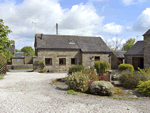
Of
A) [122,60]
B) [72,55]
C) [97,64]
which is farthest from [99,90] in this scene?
[122,60]

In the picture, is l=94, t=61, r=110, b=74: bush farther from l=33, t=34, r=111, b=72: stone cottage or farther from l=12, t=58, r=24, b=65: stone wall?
l=12, t=58, r=24, b=65: stone wall

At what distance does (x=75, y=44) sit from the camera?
76.8 feet

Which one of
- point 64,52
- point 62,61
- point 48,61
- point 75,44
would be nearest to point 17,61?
point 48,61

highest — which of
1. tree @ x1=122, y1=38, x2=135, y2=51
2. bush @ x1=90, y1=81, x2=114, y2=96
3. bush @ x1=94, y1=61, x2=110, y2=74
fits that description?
tree @ x1=122, y1=38, x2=135, y2=51

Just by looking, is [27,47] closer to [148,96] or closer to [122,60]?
[122,60]

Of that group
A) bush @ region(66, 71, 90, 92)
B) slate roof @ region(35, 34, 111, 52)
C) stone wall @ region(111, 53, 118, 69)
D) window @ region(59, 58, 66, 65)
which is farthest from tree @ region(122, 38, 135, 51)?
bush @ region(66, 71, 90, 92)

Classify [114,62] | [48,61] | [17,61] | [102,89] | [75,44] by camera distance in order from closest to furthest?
[102,89]
[48,61]
[75,44]
[114,62]
[17,61]

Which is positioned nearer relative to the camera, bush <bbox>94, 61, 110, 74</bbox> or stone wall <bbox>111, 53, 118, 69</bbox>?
bush <bbox>94, 61, 110, 74</bbox>

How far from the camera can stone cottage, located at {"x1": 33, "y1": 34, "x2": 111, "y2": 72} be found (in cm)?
2112

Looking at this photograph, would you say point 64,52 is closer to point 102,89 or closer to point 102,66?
point 102,66

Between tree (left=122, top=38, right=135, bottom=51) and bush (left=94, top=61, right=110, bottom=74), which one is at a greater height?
tree (left=122, top=38, right=135, bottom=51)

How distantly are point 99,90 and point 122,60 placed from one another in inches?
909

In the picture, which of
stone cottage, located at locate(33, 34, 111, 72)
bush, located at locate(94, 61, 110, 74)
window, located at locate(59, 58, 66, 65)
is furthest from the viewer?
window, located at locate(59, 58, 66, 65)

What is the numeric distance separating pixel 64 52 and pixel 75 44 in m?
2.65
